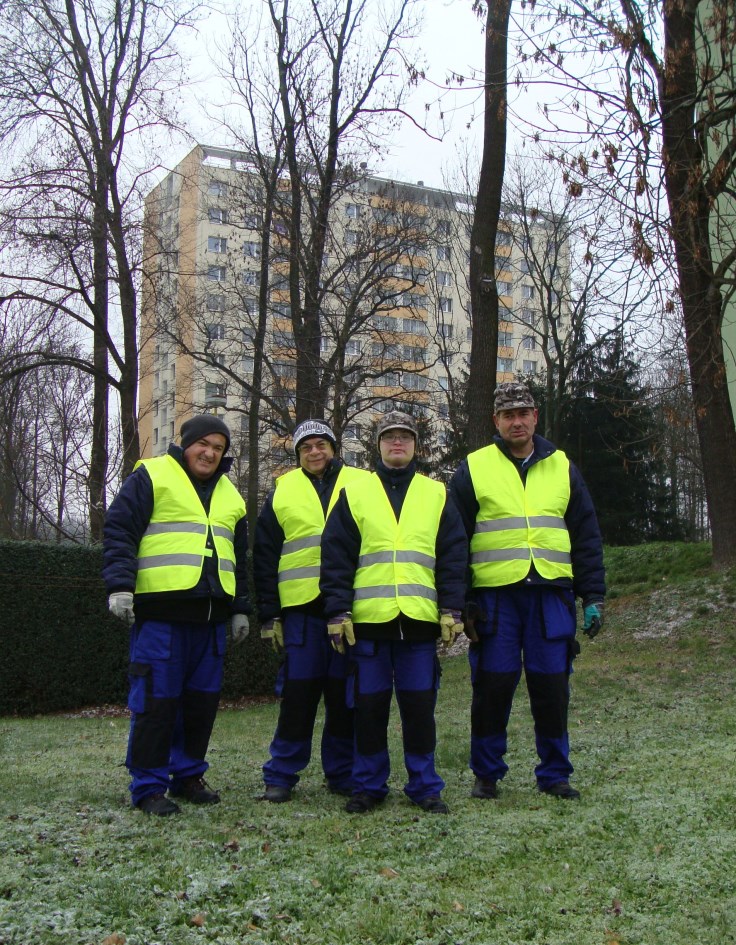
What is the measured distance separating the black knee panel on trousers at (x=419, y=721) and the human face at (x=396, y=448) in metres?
1.29

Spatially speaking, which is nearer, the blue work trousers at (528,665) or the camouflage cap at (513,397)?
the blue work trousers at (528,665)

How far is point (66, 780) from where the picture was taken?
624 centimetres

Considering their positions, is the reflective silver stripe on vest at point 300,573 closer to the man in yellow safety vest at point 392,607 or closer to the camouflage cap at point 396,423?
the man in yellow safety vest at point 392,607

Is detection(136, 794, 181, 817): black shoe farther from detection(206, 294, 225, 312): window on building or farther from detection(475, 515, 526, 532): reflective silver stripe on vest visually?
detection(206, 294, 225, 312): window on building

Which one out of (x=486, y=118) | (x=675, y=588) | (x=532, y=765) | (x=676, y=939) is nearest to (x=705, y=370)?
(x=675, y=588)

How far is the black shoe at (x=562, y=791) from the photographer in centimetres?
532

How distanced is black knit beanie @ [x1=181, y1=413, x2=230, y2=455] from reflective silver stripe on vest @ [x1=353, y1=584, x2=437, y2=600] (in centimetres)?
124

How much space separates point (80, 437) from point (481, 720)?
2632 cm

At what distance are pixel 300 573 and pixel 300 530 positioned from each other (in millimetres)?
275

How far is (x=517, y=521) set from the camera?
18.2 feet

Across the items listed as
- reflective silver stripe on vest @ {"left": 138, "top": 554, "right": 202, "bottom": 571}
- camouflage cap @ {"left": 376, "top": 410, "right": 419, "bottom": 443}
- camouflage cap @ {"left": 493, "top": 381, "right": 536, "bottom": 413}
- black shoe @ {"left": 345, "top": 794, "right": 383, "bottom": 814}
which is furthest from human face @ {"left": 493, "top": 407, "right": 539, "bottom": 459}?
black shoe @ {"left": 345, "top": 794, "right": 383, "bottom": 814}

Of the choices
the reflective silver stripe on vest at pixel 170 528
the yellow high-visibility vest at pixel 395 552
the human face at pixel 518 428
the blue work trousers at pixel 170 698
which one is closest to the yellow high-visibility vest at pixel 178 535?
the reflective silver stripe on vest at pixel 170 528

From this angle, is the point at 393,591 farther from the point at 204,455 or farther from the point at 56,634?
the point at 56,634

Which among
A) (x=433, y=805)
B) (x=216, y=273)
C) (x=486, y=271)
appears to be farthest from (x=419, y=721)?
(x=216, y=273)
